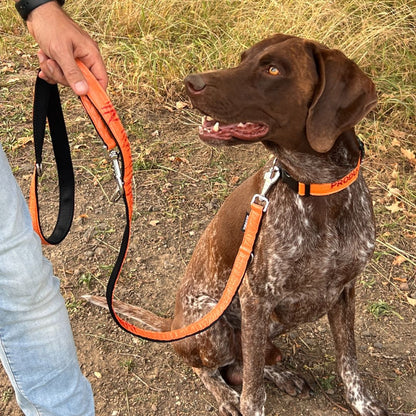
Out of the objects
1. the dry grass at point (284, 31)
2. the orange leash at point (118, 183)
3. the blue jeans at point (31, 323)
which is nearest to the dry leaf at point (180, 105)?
the dry grass at point (284, 31)

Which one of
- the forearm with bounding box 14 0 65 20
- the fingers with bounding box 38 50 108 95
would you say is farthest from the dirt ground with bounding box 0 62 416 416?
the forearm with bounding box 14 0 65 20

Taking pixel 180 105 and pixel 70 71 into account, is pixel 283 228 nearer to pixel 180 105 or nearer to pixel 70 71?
pixel 70 71

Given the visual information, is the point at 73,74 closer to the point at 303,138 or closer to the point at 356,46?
the point at 303,138

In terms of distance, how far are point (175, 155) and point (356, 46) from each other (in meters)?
2.06

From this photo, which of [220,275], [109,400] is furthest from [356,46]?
[109,400]

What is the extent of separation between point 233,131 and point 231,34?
4.11 m

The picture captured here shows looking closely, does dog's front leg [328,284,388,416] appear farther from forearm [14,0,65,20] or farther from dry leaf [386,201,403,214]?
forearm [14,0,65,20]

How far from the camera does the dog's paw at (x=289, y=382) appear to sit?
3527mm

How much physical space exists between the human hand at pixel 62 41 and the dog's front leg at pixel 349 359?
1.90 m

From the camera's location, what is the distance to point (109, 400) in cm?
354

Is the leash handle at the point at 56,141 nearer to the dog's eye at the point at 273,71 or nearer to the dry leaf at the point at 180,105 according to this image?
the dog's eye at the point at 273,71

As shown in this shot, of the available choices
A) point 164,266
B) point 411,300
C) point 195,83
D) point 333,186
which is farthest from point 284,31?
point 195,83

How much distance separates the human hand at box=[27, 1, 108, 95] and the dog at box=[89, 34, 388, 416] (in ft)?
1.88

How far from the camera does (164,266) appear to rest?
14.8ft
